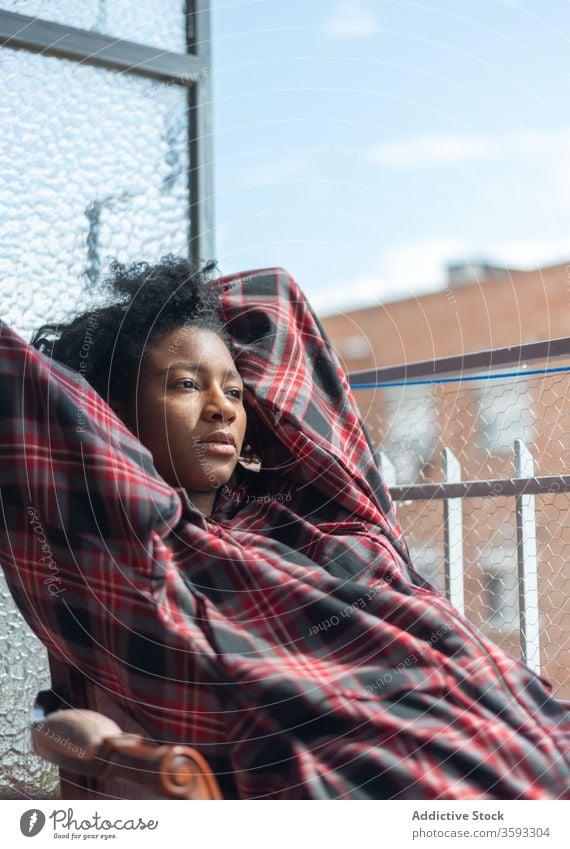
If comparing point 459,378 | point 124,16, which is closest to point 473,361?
point 459,378

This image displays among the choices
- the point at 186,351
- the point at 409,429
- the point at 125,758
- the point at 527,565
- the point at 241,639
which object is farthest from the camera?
the point at 409,429

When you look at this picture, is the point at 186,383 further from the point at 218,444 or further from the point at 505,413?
the point at 505,413

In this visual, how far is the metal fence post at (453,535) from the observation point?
109 cm

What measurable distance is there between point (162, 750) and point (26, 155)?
77 cm

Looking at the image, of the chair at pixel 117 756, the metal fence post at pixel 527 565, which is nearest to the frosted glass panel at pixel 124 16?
the metal fence post at pixel 527 565

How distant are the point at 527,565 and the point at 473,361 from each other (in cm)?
23

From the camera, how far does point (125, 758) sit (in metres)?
0.56

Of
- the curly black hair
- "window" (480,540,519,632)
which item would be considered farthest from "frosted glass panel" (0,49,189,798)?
"window" (480,540,519,632)

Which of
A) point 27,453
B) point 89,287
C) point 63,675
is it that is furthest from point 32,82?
point 63,675

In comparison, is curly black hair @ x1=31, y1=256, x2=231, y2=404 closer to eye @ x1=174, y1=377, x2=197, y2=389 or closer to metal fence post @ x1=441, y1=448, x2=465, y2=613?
eye @ x1=174, y1=377, x2=197, y2=389

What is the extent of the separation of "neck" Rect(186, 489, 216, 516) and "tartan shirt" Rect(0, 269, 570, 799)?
6 centimetres

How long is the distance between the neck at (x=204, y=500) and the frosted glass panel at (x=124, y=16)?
25.3 inches

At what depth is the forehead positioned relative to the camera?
0.78m

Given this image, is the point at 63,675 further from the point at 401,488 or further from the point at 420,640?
the point at 401,488
